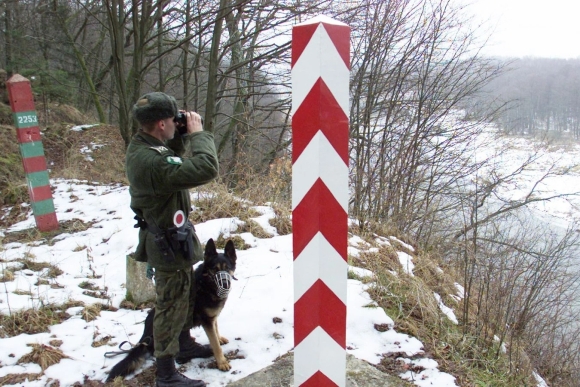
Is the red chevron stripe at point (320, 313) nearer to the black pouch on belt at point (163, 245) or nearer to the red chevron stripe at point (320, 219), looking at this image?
the red chevron stripe at point (320, 219)

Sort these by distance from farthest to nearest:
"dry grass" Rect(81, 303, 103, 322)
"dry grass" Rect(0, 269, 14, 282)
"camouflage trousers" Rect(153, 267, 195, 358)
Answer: "dry grass" Rect(0, 269, 14, 282) → "dry grass" Rect(81, 303, 103, 322) → "camouflage trousers" Rect(153, 267, 195, 358)

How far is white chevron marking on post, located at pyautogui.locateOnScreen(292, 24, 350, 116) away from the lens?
161 centimetres

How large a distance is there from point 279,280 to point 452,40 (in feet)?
24.9

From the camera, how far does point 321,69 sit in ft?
5.29

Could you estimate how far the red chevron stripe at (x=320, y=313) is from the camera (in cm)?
175

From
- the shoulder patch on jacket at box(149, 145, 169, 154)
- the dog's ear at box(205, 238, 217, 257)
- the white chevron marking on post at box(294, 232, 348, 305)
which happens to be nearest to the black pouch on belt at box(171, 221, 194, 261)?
the dog's ear at box(205, 238, 217, 257)

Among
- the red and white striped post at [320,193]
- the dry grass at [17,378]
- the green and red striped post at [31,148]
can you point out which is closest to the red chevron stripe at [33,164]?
the green and red striped post at [31,148]

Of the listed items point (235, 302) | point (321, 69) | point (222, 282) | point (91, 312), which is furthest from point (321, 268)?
point (91, 312)

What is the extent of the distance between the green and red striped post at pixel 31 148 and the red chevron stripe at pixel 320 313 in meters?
5.53

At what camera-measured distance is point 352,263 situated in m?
4.79

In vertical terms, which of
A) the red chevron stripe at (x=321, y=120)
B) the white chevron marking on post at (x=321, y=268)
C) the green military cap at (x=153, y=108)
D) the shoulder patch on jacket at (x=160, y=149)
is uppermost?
the green military cap at (x=153, y=108)

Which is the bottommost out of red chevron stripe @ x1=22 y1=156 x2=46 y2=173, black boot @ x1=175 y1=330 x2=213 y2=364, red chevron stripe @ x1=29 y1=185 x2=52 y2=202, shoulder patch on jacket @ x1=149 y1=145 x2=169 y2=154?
black boot @ x1=175 y1=330 x2=213 y2=364

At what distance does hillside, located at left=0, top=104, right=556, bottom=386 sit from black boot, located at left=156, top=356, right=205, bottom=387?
21cm

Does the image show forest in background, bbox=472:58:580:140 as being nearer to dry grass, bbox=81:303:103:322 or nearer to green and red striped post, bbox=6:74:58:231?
green and red striped post, bbox=6:74:58:231
